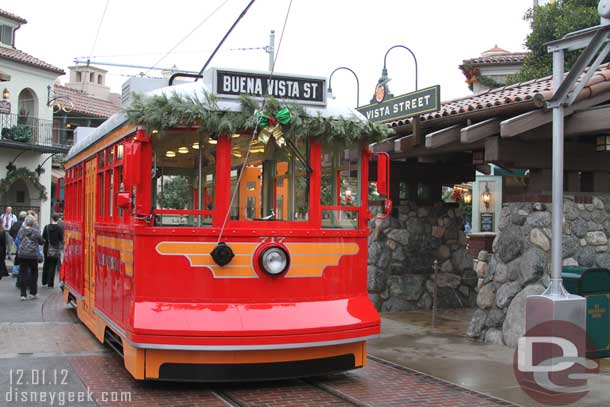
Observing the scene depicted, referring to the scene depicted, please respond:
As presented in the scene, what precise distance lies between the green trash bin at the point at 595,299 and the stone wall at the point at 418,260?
14.8ft

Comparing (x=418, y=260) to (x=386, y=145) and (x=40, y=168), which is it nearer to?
(x=386, y=145)

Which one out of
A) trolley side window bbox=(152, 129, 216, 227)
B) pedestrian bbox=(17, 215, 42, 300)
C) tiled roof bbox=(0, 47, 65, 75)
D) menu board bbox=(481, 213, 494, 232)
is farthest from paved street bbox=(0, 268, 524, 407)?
tiled roof bbox=(0, 47, 65, 75)

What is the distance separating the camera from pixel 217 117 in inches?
260

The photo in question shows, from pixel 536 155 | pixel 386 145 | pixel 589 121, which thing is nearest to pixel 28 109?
pixel 386 145

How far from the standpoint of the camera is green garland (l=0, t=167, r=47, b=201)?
88.7ft

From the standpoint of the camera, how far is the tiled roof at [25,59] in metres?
27.6

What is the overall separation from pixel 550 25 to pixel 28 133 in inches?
732

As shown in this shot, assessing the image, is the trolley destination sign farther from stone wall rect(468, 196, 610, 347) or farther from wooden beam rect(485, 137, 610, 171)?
stone wall rect(468, 196, 610, 347)

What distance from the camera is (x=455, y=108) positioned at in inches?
379

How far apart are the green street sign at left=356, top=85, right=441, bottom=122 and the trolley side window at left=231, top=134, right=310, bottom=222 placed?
2986 mm

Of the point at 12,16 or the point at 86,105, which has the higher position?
the point at 12,16

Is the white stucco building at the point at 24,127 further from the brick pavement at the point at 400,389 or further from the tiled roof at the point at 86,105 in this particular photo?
the brick pavement at the point at 400,389

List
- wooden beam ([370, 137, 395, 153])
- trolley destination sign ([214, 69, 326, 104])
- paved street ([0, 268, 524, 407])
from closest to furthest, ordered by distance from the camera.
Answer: paved street ([0, 268, 524, 407]) → trolley destination sign ([214, 69, 326, 104]) → wooden beam ([370, 137, 395, 153])

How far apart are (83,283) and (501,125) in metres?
5.81
